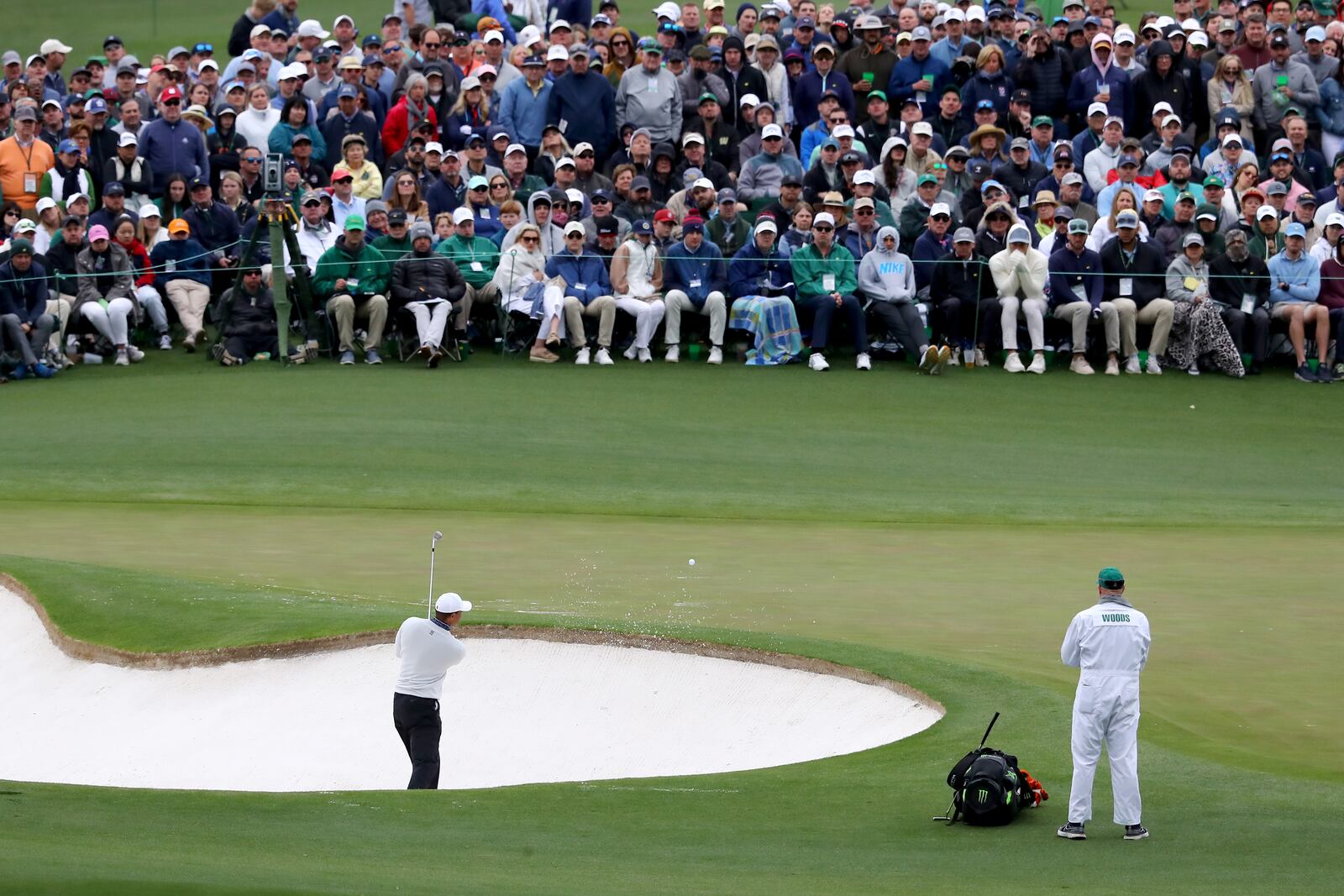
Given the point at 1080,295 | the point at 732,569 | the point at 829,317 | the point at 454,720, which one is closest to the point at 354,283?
the point at 829,317

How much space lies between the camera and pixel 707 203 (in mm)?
23516

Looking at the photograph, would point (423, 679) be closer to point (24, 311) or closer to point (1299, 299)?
point (24, 311)

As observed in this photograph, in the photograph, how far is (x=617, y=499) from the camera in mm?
18172

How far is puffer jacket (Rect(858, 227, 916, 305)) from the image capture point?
22734 millimetres

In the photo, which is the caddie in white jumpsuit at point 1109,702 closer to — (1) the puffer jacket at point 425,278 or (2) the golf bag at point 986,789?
Result: (2) the golf bag at point 986,789

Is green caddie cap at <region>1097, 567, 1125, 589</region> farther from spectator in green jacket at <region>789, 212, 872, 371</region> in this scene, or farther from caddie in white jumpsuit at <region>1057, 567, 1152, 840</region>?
spectator in green jacket at <region>789, 212, 872, 371</region>

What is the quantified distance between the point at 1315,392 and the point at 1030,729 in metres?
13.5

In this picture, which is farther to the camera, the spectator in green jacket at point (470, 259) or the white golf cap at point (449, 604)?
the spectator in green jacket at point (470, 259)

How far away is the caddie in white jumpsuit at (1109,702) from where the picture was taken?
352 inches

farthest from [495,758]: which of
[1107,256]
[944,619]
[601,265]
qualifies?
[1107,256]

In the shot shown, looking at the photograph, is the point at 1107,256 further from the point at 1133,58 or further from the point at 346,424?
the point at 346,424

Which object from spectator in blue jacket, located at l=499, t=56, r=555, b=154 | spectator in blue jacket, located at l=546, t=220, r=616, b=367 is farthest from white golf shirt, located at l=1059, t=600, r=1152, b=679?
spectator in blue jacket, located at l=499, t=56, r=555, b=154

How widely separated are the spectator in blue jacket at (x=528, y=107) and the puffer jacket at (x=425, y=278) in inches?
118

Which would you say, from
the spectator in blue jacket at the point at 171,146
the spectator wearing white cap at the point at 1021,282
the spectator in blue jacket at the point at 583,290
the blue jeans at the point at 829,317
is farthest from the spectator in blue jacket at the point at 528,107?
the spectator wearing white cap at the point at 1021,282
